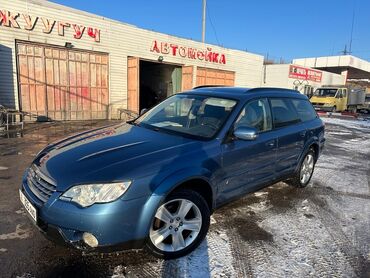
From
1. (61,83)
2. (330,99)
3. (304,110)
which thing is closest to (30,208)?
(304,110)

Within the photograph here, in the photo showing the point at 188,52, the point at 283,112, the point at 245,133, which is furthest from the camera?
the point at 188,52

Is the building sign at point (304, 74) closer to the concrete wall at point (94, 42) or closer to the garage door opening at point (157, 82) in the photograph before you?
the concrete wall at point (94, 42)

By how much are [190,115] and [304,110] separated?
8.05 feet

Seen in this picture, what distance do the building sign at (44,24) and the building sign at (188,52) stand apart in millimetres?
3684

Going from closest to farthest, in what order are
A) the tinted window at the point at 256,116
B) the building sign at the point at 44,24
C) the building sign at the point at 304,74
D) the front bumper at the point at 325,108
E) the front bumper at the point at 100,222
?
the front bumper at the point at 100,222 < the tinted window at the point at 256,116 < the building sign at the point at 44,24 < the front bumper at the point at 325,108 < the building sign at the point at 304,74

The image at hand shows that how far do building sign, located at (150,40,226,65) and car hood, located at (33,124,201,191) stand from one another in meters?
13.6

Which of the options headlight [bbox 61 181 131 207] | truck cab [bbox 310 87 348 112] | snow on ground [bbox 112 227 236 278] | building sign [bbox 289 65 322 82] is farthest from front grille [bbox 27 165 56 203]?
building sign [bbox 289 65 322 82]

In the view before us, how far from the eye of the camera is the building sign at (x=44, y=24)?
1120cm

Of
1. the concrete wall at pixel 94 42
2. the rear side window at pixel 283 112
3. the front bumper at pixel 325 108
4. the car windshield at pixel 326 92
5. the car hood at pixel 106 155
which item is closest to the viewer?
the car hood at pixel 106 155

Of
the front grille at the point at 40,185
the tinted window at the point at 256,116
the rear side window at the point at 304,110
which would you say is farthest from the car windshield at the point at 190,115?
the rear side window at the point at 304,110

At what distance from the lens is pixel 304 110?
17.9 ft

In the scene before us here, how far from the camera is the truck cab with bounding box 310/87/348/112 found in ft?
80.5

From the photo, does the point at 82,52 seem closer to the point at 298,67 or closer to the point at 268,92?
the point at 268,92

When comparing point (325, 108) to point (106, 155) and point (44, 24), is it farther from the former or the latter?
point (106, 155)
